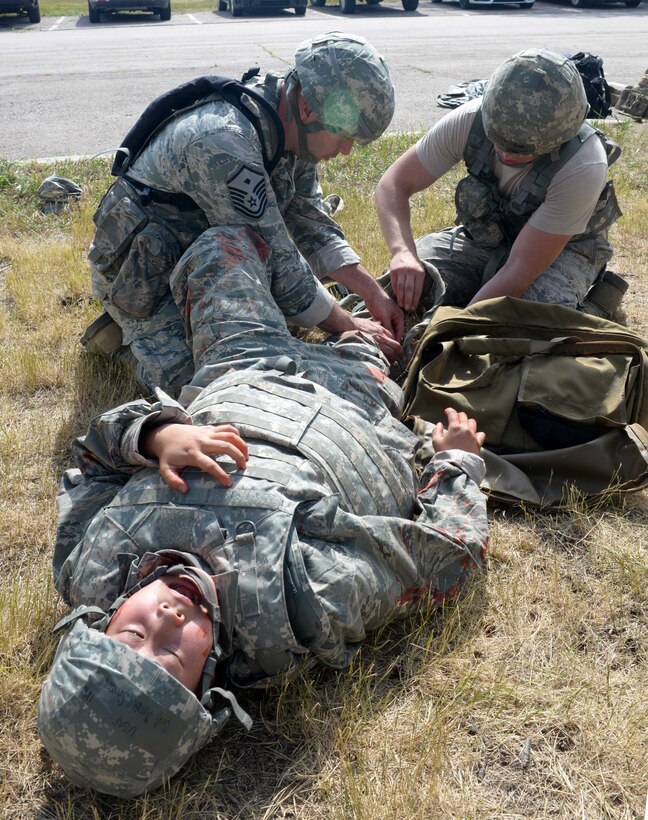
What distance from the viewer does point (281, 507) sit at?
7.39ft

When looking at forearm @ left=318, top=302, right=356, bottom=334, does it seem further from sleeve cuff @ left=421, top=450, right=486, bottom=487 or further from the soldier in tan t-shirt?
sleeve cuff @ left=421, top=450, right=486, bottom=487

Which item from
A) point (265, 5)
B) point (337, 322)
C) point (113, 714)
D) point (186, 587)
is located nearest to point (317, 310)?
point (337, 322)

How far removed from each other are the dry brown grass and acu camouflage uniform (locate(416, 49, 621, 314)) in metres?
1.46

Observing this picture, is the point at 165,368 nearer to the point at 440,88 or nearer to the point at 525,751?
the point at 525,751

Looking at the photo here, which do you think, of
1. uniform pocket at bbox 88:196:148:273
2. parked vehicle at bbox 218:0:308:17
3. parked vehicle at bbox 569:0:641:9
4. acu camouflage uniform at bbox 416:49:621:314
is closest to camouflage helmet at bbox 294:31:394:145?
acu camouflage uniform at bbox 416:49:621:314

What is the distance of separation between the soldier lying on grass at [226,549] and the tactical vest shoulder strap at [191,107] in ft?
3.42

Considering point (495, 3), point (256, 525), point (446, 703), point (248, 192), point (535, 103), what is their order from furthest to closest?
point (495, 3) → point (535, 103) → point (248, 192) → point (446, 703) → point (256, 525)

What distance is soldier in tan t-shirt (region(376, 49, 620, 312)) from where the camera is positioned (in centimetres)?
354

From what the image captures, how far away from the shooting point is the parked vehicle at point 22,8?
722 inches

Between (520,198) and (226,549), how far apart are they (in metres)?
2.47

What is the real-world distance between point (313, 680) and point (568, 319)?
6.27 ft

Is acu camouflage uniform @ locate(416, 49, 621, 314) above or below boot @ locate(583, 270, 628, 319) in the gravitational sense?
above

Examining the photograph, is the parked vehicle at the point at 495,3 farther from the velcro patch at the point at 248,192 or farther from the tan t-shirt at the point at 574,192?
the velcro patch at the point at 248,192

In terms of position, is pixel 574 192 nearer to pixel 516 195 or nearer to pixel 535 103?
pixel 516 195
